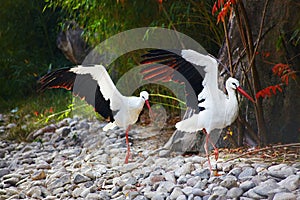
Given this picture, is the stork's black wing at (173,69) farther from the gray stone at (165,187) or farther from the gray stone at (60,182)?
the gray stone at (60,182)

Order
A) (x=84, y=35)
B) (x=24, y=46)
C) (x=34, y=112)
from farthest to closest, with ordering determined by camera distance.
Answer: (x=24, y=46)
(x=34, y=112)
(x=84, y=35)

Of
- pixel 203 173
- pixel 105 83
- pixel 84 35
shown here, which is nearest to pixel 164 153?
pixel 203 173

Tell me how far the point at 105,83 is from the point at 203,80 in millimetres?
418

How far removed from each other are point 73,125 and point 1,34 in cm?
255

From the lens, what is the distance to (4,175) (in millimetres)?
2779

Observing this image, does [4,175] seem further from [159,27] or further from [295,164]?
[295,164]

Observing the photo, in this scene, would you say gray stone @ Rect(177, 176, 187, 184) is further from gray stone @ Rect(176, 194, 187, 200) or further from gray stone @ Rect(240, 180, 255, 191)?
gray stone @ Rect(240, 180, 255, 191)

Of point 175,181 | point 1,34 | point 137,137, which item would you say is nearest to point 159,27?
point 137,137

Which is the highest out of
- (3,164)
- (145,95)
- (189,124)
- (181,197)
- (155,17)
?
(155,17)

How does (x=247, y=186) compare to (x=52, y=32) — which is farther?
(x=52, y=32)

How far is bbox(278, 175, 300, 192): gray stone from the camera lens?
172 centimetres

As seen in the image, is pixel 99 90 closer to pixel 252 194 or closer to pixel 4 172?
pixel 252 194

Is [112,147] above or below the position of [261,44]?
below

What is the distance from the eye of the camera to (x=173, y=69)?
1901 millimetres
